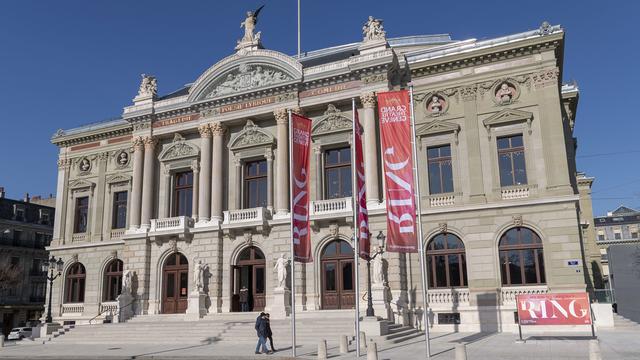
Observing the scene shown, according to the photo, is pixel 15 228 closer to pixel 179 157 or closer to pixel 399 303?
pixel 179 157

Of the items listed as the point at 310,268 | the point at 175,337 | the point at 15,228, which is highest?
the point at 15,228

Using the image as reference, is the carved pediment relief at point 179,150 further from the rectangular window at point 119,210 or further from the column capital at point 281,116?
the column capital at point 281,116

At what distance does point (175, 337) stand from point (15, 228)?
129 feet

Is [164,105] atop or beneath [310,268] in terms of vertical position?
atop

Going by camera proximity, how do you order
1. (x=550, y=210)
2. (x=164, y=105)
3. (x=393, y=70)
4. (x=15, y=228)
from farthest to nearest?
(x=15, y=228), (x=164, y=105), (x=393, y=70), (x=550, y=210)

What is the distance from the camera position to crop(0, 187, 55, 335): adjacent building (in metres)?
55.2

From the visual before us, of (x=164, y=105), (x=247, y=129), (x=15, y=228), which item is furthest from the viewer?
(x=15, y=228)

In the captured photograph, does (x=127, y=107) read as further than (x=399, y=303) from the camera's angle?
Yes

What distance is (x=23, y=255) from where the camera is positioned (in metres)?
56.8

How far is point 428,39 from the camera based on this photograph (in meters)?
37.2

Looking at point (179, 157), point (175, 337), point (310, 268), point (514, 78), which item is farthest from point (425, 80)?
point (175, 337)

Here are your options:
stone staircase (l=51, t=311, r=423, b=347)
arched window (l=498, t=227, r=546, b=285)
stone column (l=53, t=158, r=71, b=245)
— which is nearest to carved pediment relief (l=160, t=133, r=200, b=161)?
stone column (l=53, t=158, r=71, b=245)

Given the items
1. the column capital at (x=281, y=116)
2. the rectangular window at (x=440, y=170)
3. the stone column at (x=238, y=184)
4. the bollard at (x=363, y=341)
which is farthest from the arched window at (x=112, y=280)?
the bollard at (x=363, y=341)

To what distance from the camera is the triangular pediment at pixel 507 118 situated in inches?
1051
